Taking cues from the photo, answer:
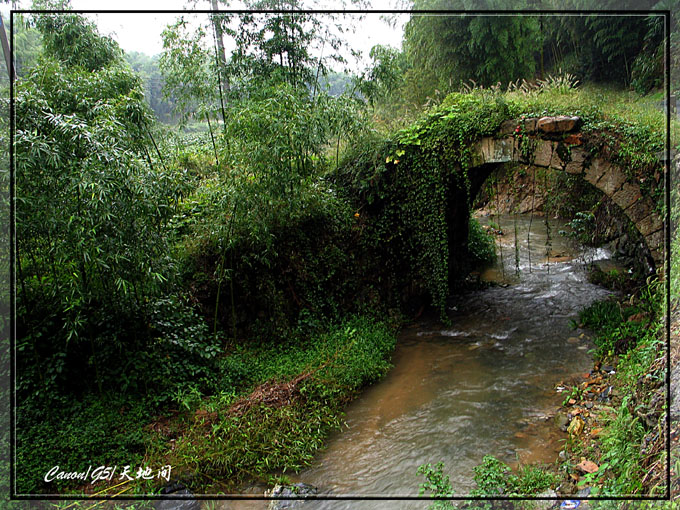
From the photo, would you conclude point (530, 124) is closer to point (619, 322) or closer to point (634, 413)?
point (619, 322)

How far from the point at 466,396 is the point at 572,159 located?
3.03 metres

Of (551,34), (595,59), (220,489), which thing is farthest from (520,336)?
(551,34)

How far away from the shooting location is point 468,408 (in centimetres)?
430

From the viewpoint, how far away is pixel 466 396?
4.54 meters

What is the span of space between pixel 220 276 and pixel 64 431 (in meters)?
2.27

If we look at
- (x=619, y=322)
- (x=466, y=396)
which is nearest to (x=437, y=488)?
(x=466, y=396)

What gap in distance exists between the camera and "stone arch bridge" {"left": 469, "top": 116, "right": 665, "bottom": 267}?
15.2 ft

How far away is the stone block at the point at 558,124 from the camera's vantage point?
4989 millimetres

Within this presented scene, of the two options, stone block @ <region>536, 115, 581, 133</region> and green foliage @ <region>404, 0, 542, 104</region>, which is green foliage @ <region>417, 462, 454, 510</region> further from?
green foliage @ <region>404, 0, 542, 104</region>

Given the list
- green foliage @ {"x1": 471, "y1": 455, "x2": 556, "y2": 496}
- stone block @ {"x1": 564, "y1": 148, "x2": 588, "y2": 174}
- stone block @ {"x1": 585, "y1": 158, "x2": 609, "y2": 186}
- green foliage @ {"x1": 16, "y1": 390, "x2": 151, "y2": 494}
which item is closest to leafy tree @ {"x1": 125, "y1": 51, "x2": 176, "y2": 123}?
green foliage @ {"x1": 16, "y1": 390, "x2": 151, "y2": 494}

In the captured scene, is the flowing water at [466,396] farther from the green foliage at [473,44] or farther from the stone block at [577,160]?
the green foliage at [473,44]

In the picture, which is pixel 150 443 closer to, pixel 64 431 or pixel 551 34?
pixel 64 431

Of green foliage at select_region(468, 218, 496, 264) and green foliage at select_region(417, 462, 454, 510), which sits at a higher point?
green foliage at select_region(468, 218, 496, 264)

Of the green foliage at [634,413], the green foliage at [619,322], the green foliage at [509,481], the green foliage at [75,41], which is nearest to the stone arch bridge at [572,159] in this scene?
the green foliage at [619,322]
